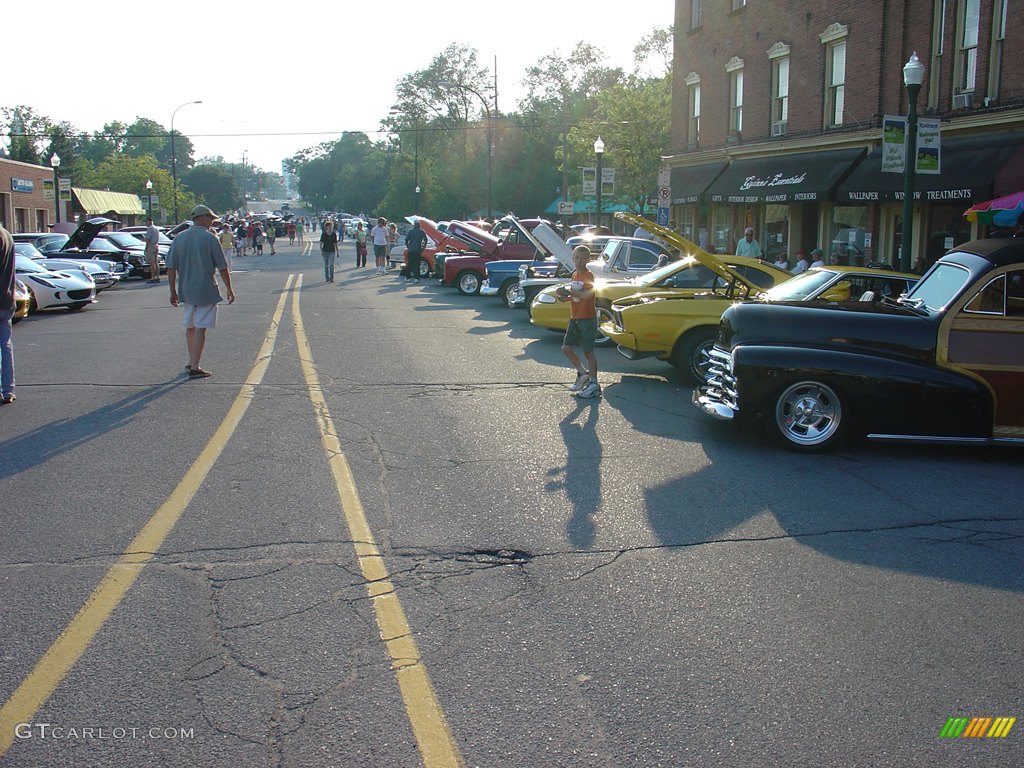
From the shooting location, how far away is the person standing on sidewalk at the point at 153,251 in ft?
101

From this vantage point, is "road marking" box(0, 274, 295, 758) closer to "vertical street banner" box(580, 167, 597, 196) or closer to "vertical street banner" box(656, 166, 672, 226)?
"vertical street banner" box(656, 166, 672, 226)

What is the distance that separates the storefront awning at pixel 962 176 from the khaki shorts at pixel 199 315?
14247 millimetres

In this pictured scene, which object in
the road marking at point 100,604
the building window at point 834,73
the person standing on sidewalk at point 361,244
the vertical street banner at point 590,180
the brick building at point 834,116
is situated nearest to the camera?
the road marking at point 100,604

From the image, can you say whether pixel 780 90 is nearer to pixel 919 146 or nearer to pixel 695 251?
pixel 919 146

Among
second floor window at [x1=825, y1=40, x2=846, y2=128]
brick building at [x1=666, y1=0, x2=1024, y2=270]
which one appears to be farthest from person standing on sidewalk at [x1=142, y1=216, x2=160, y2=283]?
second floor window at [x1=825, y1=40, x2=846, y2=128]

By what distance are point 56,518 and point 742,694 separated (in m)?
4.45

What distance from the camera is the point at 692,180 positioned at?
31719mm

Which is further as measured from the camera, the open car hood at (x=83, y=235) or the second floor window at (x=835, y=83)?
the open car hood at (x=83, y=235)

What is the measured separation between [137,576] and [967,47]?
2019 centimetres

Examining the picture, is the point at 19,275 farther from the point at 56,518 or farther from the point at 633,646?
the point at 633,646

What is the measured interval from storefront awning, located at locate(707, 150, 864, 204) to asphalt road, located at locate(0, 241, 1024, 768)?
15555mm

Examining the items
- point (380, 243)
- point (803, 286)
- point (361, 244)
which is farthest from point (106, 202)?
point (803, 286)

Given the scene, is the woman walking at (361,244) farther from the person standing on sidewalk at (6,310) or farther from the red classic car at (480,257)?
the person standing on sidewalk at (6,310)

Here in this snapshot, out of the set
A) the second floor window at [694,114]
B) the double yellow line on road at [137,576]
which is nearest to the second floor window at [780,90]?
the second floor window at [694,114]
